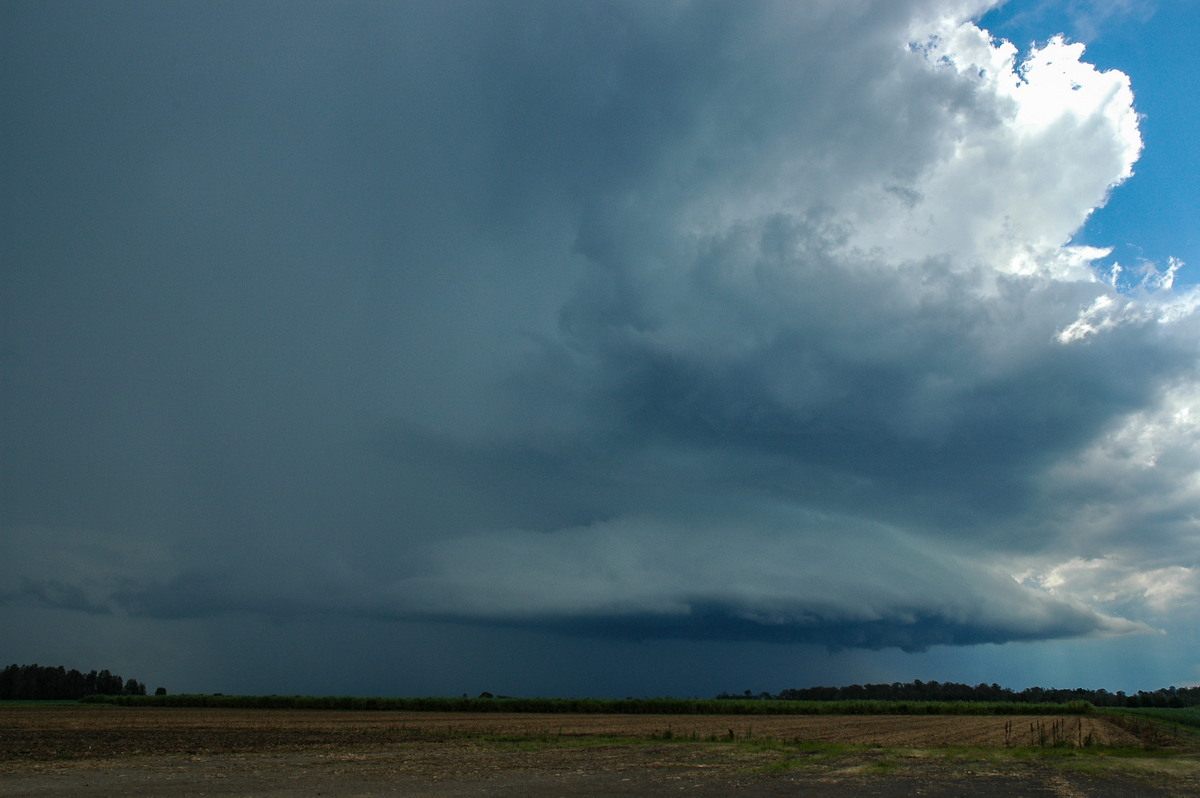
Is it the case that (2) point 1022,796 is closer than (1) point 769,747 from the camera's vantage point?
Yes

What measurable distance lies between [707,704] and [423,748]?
313ft

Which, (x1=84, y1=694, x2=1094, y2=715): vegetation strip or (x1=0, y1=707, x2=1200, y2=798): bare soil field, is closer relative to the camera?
(x1=0, y1=707, x2=1200, y2=798): bare soil field

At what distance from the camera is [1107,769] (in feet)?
117

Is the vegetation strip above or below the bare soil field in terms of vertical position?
below

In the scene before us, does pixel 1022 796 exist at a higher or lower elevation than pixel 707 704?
higher

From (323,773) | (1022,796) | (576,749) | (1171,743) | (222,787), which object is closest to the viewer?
(1022,796)

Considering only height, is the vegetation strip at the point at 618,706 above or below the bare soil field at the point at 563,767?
below

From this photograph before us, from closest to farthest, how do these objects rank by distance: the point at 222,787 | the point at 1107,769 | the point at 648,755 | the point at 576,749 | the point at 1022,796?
the point at 1022,796, the point at 222,787, the point at 1107,769, the point at 648,755, the point at 576,749

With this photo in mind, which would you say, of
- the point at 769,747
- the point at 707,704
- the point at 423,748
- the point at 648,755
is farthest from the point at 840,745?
the point at 707,704

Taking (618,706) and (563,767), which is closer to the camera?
(563,767)

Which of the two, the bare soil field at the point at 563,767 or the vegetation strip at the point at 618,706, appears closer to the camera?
the bare soil field at the point at 563,767

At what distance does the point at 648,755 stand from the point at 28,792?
92.8 feet

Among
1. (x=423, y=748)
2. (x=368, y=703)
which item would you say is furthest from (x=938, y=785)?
(x=368, y=703)

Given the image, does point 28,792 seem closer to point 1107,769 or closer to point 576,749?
point 576,749
